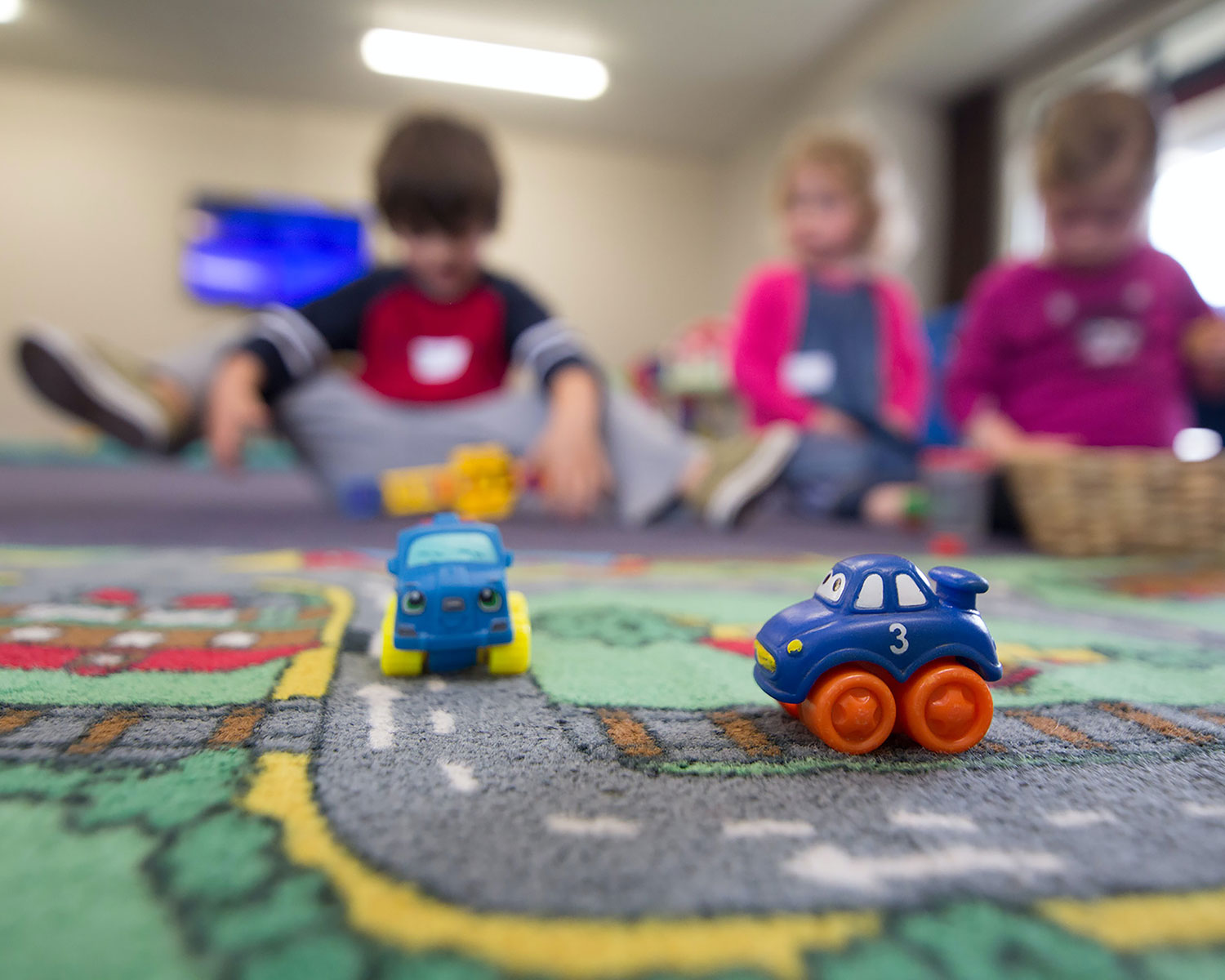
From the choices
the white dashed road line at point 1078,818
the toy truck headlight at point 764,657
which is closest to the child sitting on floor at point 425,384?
the toy truck headlight at point 764,657

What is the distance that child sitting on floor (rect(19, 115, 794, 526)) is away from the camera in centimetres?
117

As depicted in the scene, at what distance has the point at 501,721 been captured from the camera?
378 mm

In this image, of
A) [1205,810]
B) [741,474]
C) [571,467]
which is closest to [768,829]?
[1205,810]

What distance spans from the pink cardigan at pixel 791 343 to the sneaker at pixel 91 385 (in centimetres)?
108

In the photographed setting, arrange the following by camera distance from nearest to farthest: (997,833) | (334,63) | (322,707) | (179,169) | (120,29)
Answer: (997,833) → (322,707) → (120,29) → (334,63) → (179,169)

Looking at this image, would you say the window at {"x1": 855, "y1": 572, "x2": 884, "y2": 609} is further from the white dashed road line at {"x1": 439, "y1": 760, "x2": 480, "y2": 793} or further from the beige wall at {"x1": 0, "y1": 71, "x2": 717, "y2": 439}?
the beige wall at {"x1": 0, "y1": 71, "x2": 717, "y2": 439}

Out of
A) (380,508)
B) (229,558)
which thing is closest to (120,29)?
(380,508)

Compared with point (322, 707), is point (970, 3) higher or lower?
higher

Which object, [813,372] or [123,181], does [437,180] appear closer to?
[813,372]

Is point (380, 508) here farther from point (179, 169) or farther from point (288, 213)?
point (179, 169)

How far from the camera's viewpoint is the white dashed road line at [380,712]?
1.15ft

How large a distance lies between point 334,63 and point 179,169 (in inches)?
37.4

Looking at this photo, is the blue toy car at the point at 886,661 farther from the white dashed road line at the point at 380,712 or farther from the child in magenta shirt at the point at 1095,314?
the child in magenta shirt at the point at 1095,314

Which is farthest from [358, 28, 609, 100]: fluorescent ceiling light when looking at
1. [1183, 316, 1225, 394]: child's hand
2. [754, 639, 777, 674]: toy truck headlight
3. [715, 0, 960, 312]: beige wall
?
[754, 639, 777, 674]: toy truck headlight
